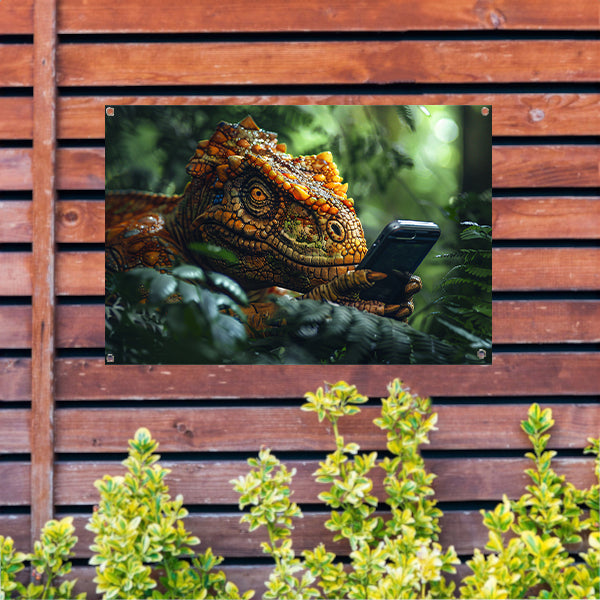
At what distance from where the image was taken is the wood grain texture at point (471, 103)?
2127 millimetres

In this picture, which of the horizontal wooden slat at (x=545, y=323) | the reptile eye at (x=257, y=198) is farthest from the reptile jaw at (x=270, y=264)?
the horizontal wooden slat at (x=545, y=323)

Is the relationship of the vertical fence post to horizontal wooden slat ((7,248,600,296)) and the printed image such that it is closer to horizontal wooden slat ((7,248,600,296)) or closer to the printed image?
horizontal wooden slat ((7,248,600,296))

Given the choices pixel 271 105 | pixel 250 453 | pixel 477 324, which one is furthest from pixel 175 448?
pixel 271 105

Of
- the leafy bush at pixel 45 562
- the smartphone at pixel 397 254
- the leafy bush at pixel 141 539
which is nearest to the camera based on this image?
the leafy bush at pixel 141 539

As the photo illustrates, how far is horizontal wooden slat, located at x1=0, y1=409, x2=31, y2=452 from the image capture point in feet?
6.95

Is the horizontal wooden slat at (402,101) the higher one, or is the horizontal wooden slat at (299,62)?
the horizontal wooden slat at (299,62)

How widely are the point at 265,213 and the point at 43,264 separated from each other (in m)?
0.96

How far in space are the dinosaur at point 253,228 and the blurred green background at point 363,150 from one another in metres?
0.05

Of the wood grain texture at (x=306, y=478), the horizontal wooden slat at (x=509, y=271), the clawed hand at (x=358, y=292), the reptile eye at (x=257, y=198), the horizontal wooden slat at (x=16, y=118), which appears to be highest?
the horizontal wooden slat at (x=16, y=118)

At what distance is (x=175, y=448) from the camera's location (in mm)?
2117

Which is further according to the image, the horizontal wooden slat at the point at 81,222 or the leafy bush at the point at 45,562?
the horizontal wooden slat at the point at 81,222

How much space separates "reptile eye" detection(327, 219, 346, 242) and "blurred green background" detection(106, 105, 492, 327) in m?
0.10

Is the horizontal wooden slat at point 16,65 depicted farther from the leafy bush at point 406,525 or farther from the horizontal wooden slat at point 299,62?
the leafy bush at point 406,525

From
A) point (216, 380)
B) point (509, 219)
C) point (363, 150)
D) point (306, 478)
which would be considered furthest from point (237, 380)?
point (509, 219)
